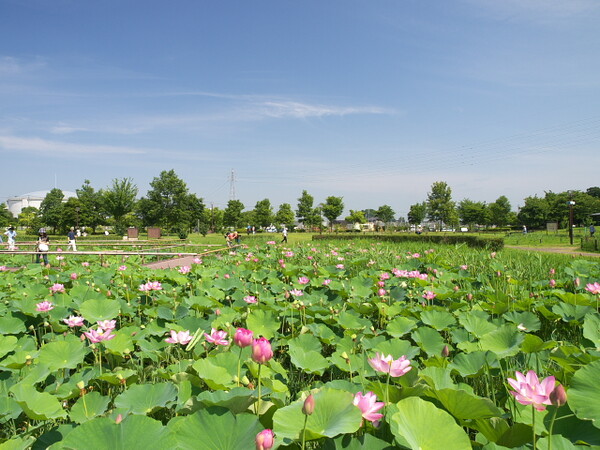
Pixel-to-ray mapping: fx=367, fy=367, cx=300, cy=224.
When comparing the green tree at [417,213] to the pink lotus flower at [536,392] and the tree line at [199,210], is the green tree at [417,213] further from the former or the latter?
the pink lotus flower at [536,392]

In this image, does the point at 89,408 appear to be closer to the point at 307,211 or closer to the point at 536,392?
the point at 536,392

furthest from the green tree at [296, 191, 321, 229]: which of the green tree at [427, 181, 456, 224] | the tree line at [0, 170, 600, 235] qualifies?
the green tree at [427, 181, 456, 224]

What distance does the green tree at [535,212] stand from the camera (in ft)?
163

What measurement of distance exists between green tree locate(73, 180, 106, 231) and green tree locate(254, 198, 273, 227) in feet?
73.9

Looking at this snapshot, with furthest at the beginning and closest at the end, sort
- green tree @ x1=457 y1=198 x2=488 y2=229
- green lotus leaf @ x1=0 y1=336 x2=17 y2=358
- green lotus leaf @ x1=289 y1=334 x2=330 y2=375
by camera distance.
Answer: green tree @ x1=457 y1=198 x2=488 y2=229 < green lotus leaf @ x1=0 y1=336 x2=17 y2=358 < green lotus leaf @ x1=289 y1=334 x2=330 y2=375

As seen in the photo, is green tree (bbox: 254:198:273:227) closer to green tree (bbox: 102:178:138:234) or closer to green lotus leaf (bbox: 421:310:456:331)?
green tree (bbox: 102:178:138:234)

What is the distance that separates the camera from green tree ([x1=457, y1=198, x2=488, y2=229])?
60938 millimetres

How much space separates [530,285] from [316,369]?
2988 millimetres

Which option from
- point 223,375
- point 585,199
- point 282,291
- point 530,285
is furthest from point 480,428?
point 585,199

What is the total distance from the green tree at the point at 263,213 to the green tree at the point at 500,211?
36449mm

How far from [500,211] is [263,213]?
37.9 m

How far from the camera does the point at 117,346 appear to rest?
6.19 ft

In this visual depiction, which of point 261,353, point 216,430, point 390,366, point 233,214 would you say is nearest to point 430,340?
point 390,366

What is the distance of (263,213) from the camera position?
196ft
